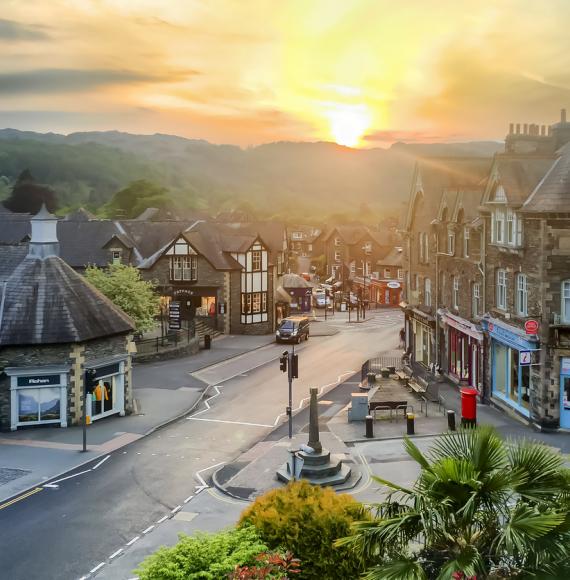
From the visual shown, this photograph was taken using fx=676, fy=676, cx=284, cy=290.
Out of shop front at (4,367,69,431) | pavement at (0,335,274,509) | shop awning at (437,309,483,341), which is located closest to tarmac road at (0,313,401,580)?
pavement at (0,335,274,509)

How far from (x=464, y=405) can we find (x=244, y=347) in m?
27.1

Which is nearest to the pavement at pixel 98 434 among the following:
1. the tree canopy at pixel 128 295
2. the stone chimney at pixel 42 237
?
the tree canopy at pixel 128 295

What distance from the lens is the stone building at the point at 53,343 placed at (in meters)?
27.3

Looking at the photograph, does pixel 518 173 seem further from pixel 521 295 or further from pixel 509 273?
pixel 521 295

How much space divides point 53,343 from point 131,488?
9074 mm

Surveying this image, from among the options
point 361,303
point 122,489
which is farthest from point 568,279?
point 361,303

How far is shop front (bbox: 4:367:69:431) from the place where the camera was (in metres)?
27.3

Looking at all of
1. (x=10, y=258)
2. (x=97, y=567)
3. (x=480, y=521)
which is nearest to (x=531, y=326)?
(x=97, y=567)

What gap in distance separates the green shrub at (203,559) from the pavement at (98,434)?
11728mm

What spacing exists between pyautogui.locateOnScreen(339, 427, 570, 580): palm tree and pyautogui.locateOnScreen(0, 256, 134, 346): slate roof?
2110cm

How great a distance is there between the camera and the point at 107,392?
2948 centimetres

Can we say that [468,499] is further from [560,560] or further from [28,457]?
[28,457]

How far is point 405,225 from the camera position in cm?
4322

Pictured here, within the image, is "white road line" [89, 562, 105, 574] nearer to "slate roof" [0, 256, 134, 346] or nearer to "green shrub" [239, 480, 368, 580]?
"green shrub" [239, 480, 368, 580]
